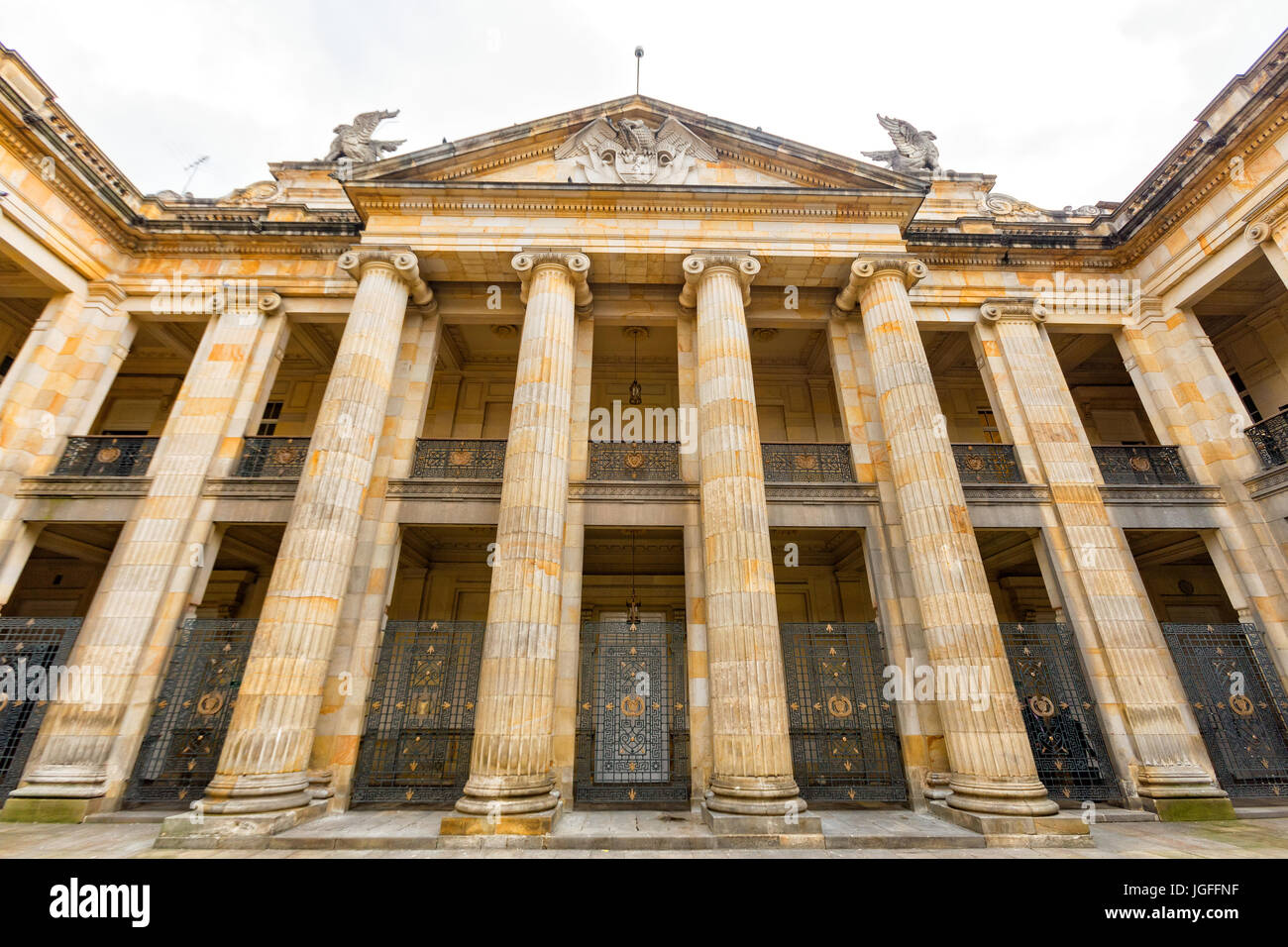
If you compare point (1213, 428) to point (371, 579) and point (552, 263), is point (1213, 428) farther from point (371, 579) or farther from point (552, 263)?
point (371, 579)

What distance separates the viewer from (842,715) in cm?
832

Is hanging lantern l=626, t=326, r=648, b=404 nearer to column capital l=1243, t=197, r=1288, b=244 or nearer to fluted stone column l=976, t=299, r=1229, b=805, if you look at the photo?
fluted stone column l=976, t=299, r=1229, b=805

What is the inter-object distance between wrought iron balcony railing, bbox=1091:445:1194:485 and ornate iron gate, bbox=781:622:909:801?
5960 millimetres

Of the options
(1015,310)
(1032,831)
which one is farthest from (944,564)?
(1015,310)

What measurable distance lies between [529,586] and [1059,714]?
331 inches

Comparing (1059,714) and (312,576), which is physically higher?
(312,576)

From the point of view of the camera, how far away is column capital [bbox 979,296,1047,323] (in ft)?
35.7

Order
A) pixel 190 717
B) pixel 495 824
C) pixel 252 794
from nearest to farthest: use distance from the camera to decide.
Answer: pixel 495 824 < pixel 252 794 < pixel 190 717

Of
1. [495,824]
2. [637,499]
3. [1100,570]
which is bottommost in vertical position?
[495,824]

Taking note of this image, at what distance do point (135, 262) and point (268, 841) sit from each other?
38.9 feet

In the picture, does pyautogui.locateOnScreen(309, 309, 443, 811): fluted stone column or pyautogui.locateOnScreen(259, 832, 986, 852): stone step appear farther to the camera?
pyautogui.locateOnScreen(309, 309, 443, 811): fluted stone column

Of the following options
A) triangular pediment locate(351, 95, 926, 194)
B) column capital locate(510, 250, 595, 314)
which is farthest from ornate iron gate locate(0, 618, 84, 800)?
triangular pediment locate(351, 95, 926, 194)

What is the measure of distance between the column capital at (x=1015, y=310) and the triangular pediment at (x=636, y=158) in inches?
Result: 111
